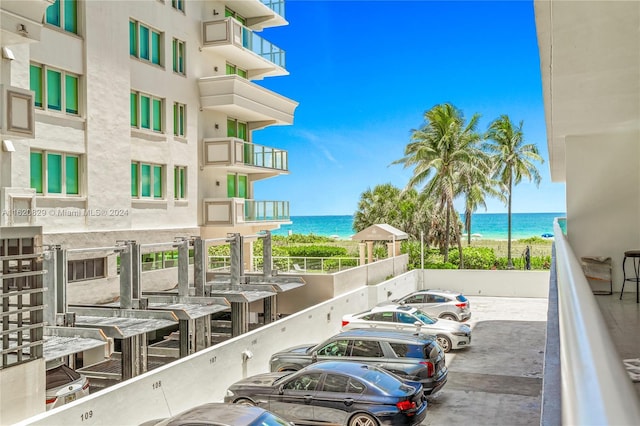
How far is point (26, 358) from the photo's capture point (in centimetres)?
1009

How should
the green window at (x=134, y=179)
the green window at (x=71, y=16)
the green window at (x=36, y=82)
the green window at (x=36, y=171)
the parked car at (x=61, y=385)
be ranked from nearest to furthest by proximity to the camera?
the parked car at (x=61, y=385) → the green window at (x=36, y=82) → the green window at (x=36, y=171) → the green window at (x=71, y=16) → the green window at (x=134, y=179)

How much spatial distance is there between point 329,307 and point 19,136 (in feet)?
38.0

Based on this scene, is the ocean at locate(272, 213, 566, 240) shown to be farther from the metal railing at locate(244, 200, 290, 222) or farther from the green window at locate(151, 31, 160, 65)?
the green window at locate(151, 31, 160, 65)

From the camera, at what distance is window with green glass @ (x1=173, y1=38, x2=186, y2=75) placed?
2411 cm

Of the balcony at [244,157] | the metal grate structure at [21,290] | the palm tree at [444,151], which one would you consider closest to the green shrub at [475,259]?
the palm tree at [444,151]

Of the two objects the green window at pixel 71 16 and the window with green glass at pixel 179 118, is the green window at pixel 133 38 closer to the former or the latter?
the green window at pixel 71 16

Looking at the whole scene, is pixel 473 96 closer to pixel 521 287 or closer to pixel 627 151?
pixel 521 287

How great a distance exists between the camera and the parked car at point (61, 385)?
10.9 metres

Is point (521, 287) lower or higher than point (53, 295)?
lower

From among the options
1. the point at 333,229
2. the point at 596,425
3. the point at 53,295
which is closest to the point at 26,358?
the point at 53,295

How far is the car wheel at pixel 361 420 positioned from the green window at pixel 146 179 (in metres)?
14.1

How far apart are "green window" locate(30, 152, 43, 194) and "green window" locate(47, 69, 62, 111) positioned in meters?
1.57

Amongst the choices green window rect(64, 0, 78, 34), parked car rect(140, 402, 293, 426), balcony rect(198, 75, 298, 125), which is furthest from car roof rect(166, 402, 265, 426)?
balcony rect(198, 75, 298, 125)

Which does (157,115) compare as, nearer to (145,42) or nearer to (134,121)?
(134,121)
